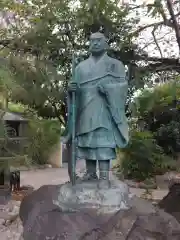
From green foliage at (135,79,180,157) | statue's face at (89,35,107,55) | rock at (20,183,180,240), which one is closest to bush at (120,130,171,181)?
green foliage at (135,79,180,157)

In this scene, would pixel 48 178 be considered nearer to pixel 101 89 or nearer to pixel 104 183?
pixel 104 183

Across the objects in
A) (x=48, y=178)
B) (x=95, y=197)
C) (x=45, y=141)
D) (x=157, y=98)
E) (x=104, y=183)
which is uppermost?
(x=157, y=98)

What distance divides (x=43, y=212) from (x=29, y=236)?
253mm

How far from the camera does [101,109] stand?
11.0ft

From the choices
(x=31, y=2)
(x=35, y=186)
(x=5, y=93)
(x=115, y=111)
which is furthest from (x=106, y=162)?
(x=35, y=186)

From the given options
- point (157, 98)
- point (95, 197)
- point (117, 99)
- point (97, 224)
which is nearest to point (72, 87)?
point (117, 99)

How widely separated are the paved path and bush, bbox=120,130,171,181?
83cm

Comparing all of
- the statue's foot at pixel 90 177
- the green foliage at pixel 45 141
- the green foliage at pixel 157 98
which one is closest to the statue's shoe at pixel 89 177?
the statue's foot at pixel 90 177

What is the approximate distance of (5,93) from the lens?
4477mm

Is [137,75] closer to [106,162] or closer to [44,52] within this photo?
[44,52]

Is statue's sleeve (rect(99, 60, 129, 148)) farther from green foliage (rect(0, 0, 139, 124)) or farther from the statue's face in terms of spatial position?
green foliage (rect(0, 0, 139, 124))

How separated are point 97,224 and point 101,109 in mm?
1125

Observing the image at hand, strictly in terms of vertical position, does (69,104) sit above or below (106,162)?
above

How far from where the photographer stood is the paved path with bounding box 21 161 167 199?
771cm
